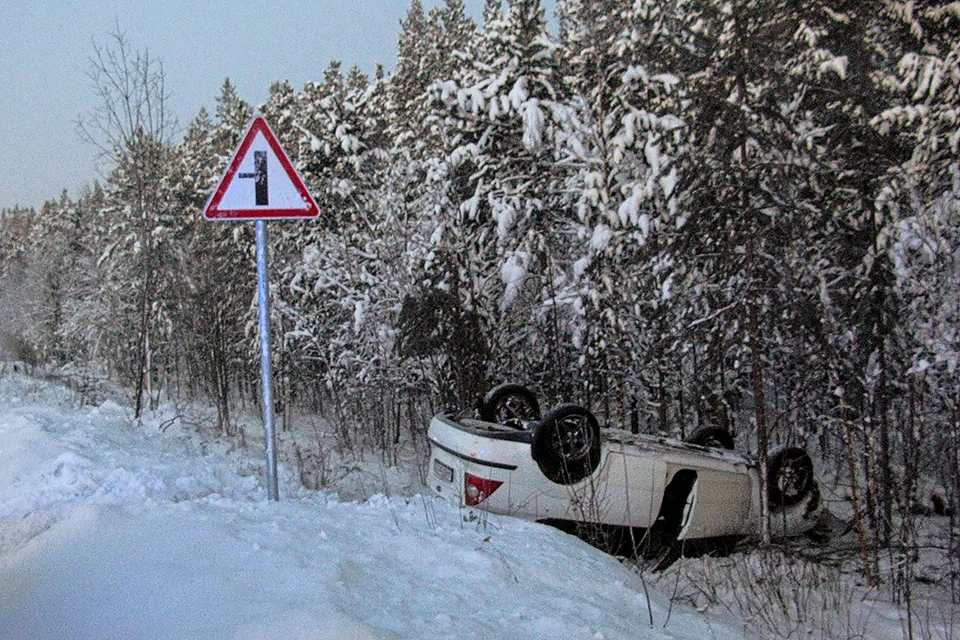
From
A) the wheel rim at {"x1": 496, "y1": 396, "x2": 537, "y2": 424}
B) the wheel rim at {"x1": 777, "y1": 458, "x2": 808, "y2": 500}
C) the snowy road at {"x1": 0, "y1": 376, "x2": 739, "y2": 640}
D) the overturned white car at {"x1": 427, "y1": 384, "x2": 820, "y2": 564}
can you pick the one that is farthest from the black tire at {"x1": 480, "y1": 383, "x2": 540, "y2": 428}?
the wheel rim at {"x1": 777, "y1": 458, "x2": 808, "y2": 500}

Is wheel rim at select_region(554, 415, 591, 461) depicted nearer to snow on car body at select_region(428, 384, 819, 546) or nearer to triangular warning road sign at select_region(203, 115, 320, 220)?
snow on car body at select_region(428, 384, 819, 546)

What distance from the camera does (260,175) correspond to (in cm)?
529

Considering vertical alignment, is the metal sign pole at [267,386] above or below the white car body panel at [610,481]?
above

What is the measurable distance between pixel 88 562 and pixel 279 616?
4.37 ft

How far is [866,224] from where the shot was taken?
8.63 meters

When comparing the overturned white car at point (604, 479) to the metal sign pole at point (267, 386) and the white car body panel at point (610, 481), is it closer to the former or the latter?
the white car body panel at point (610, 481)

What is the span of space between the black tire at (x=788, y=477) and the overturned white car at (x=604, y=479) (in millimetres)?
13

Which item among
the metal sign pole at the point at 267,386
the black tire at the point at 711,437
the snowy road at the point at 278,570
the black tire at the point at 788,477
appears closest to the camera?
the snowy road at the point at 278,570

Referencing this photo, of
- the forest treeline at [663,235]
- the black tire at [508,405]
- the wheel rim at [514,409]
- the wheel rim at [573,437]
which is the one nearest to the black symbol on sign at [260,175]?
the wheel rim at [573,437]

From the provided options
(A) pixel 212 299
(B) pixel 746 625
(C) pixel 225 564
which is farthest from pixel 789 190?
(A) pixel 212 299

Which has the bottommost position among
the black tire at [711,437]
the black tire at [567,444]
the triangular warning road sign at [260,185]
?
the black tire at [711,437]

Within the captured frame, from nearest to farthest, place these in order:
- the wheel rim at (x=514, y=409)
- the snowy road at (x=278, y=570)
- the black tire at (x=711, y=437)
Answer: the snowy road at (x=278, y=570), the wheel rim at (x=514, y=409), the black tire at (x=711, y=437)

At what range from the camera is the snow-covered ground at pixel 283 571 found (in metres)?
2.92

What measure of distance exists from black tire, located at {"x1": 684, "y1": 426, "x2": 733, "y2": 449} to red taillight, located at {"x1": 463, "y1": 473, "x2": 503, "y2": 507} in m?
3.48
